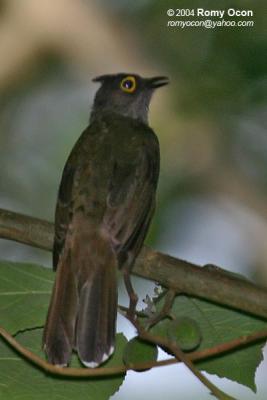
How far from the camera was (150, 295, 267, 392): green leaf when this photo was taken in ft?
12.0

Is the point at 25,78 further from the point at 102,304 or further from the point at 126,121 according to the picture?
the point at 102,304

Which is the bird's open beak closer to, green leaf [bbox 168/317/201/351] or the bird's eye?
the bird's eye

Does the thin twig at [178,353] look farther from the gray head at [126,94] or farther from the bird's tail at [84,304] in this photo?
the gray head at [126,94]

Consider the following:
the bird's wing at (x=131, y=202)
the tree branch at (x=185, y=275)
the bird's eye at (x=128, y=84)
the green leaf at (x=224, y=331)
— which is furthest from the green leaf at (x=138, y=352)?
the bird's eye at (x=128, y=84)

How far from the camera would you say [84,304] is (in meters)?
3.88

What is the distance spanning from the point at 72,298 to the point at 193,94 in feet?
7.55

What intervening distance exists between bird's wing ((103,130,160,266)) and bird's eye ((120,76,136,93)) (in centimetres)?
110

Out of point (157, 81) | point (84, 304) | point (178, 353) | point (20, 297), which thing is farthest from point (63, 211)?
point (157, 81)

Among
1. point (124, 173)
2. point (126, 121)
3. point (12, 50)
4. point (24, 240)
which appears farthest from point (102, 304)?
point (12, 50)

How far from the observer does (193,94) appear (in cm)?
582

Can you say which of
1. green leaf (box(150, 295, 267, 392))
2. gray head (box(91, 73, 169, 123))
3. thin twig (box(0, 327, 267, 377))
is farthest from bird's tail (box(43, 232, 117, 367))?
gray head (box(91, 73, 169, 123))

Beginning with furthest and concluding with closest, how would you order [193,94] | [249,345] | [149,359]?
[193,94], [249,345], [149,359]

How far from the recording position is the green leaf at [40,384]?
3.46 metres

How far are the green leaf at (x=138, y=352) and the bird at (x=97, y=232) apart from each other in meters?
0.18
